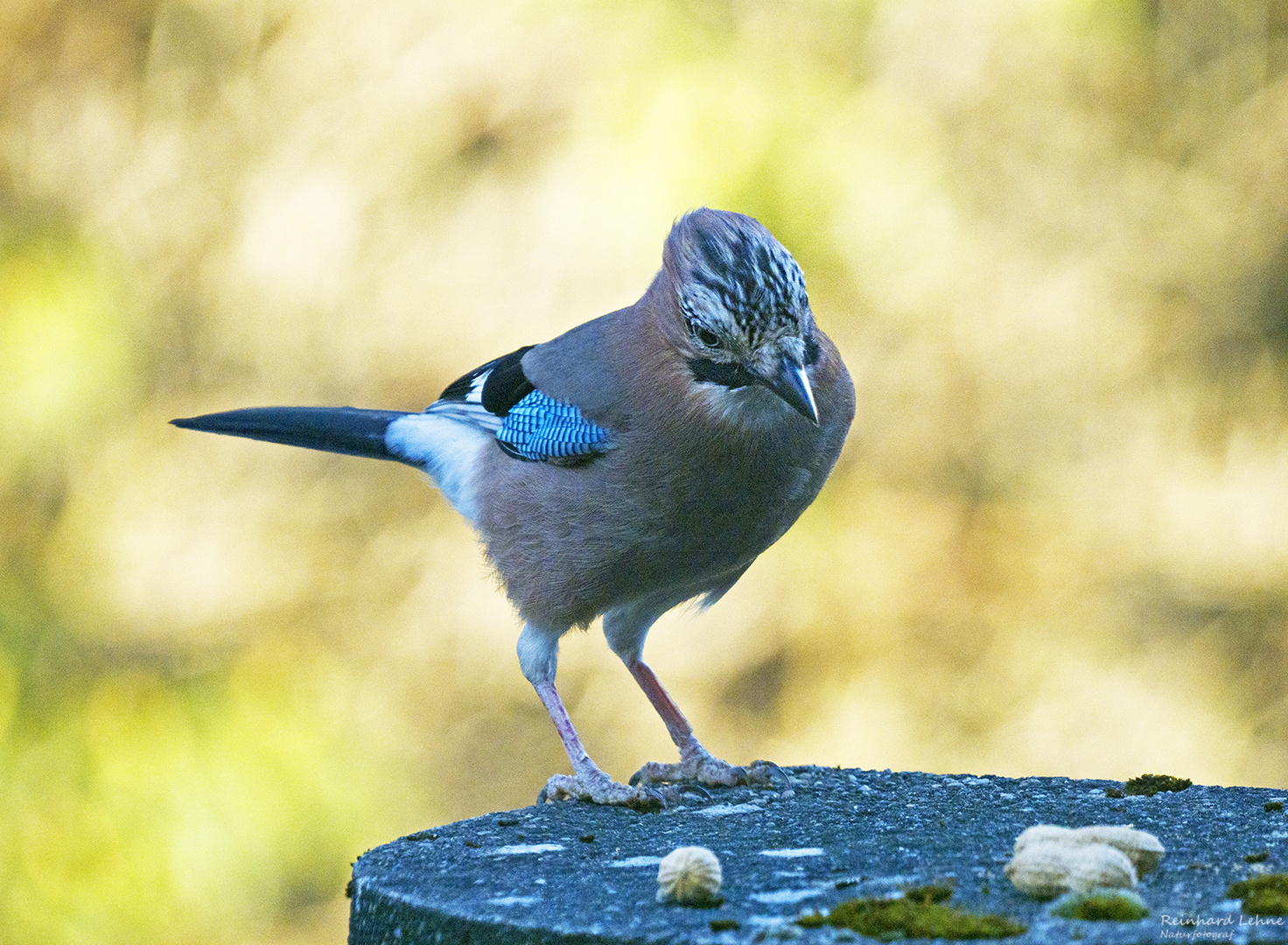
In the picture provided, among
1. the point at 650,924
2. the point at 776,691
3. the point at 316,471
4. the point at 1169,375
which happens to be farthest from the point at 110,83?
the point at 650,924

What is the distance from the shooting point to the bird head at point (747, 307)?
8.00 feet

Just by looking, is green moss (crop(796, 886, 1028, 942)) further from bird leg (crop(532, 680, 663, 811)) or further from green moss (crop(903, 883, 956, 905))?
bird leg (crop(532, 680, 663, 811))

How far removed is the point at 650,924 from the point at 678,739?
1330mm

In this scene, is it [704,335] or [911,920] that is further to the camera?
[704,335]

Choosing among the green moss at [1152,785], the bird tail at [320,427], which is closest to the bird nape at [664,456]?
the bird tail at [320,427]

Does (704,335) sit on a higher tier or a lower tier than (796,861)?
higher

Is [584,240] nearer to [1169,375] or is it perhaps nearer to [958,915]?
[1169,375]

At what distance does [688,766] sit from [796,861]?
2.94 feet

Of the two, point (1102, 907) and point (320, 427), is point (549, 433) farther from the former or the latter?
point (1102, 907)

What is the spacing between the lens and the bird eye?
2.50 meters

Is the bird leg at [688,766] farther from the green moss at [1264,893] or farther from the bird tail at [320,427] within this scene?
the green moss at [1264,893]

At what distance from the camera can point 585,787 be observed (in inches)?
106

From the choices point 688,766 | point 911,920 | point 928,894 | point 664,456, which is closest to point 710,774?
point 688,766

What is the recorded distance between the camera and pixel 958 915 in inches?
64.3
